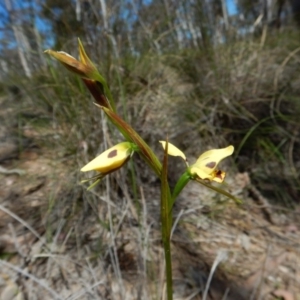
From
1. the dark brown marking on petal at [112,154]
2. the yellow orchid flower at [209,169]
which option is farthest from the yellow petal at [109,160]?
the yellow orchid flower at [209,169]

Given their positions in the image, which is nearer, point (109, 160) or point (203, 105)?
point (109, 160)

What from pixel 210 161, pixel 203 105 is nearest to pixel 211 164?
pixel 210 161

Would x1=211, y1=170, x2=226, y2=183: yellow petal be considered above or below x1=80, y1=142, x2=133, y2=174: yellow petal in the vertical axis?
below

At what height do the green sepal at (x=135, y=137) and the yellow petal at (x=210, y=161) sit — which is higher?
the green sepal at (x=135, y=137)

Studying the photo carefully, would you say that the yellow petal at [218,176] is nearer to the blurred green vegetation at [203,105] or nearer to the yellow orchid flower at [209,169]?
the yellow orchid flower at [209,169]

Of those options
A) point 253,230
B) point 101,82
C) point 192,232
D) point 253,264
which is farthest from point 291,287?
point 101,82

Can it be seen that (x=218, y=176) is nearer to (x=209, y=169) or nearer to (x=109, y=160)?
(x=209, y=169)

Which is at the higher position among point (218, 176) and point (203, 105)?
point (218, 176)

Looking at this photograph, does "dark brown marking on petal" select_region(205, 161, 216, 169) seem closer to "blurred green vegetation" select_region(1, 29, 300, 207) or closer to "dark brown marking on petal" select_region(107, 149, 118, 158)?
"dark brown marking on petal" select_region(107, 149, 118, 158)

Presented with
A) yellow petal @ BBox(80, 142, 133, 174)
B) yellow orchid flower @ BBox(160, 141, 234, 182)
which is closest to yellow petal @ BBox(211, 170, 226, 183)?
yellow orchid flower @ BBox(160, 141, 234, 182)

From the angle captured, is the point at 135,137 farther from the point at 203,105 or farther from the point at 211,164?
the point at 203,105
